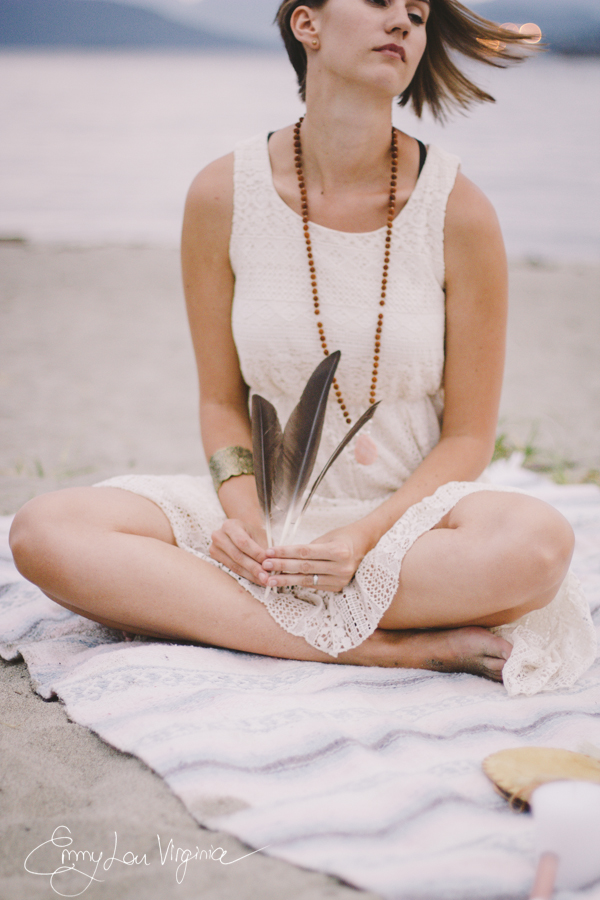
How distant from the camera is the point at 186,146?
18.0 m

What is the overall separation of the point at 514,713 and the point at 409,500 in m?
0.53

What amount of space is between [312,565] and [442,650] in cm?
36

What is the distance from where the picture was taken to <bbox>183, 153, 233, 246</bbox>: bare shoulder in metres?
1.91

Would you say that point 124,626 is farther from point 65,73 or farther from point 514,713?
point 65,73

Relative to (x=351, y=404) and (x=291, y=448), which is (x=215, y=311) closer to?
(x=351, y=404)

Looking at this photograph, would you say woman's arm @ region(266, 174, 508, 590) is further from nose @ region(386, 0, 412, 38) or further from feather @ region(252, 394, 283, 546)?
nose @ region(386, 0, 412, 38)

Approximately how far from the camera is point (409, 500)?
69.0 inches

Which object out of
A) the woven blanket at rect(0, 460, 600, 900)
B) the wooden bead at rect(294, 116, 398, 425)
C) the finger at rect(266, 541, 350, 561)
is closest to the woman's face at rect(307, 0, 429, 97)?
the wooden bead at rect(294, 116, 398, 425)

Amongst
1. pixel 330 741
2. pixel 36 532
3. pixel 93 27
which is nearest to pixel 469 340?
pixel 330 741

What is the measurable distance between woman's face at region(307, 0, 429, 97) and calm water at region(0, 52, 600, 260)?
35 cm

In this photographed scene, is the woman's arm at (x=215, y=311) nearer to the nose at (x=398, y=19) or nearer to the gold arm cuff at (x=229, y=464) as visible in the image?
the gold arm cuff at (x=229, y=464)

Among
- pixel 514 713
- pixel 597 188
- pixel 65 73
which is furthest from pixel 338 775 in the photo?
pixel 65 73
